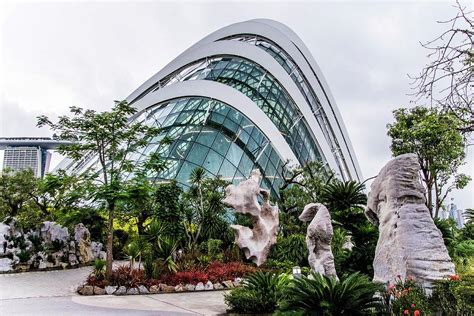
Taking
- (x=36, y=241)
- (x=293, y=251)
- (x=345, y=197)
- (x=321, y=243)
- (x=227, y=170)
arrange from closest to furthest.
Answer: (x=321, y=243) < (x=345, y=197) < (x=293, y=251) < (x=36, y=241) < (x=227, y=170)

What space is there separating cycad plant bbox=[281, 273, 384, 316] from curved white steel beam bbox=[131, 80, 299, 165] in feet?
65.7

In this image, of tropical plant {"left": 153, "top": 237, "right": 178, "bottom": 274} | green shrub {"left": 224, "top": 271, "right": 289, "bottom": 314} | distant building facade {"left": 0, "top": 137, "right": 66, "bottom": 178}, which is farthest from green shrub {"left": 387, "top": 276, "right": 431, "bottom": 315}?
distant building facade {"left": 0, "top": 137, "right": 66, "bottom": 178}

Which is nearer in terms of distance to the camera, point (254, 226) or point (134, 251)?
point (134, 251)

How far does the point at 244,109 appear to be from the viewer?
2789 cm

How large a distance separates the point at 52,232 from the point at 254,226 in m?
8.70

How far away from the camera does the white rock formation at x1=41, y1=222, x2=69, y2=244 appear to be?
17125 mm

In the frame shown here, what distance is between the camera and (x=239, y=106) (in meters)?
28.0

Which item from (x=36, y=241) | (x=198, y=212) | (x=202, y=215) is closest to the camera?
(x=36, y=241)

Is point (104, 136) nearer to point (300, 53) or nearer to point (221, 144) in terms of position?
point (221, 144)

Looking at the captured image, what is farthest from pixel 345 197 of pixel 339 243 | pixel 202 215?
pixel 202 215

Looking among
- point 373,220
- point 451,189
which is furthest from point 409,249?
point 451,189

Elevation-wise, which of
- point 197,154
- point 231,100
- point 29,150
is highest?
point 231,100

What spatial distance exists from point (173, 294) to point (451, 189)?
1534 cm

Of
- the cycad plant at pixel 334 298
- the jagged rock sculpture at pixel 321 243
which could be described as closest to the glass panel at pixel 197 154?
the jagged rock sculpture at pixel 321 243
